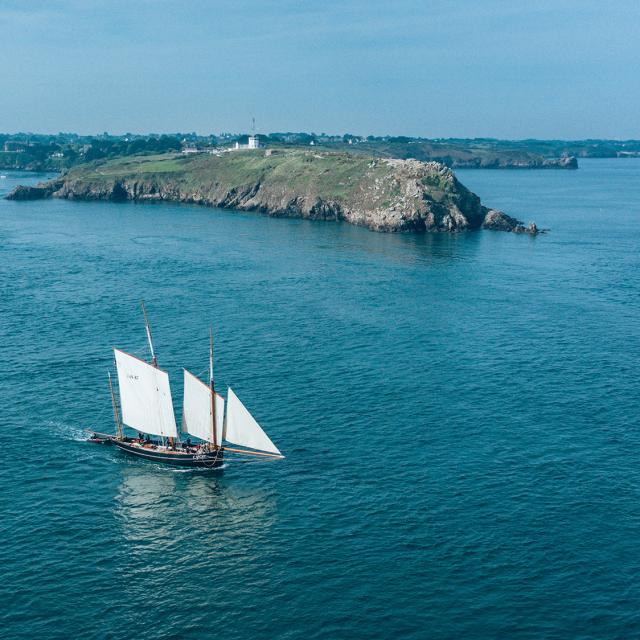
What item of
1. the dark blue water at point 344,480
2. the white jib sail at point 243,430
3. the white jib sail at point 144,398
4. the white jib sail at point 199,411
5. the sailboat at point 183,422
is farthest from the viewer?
the white jib sail at point 144,398

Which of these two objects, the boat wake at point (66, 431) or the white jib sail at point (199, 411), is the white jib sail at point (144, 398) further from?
the boat wake at point (66, 431)

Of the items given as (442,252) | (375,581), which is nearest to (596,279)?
(442,252)

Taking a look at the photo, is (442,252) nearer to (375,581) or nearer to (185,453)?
(185,453)

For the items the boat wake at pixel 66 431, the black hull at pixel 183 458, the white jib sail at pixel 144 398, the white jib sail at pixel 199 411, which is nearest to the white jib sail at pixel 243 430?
the black hull at pixel 183 458

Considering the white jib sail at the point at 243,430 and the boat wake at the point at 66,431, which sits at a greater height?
the white jib sail at the point at 243,430

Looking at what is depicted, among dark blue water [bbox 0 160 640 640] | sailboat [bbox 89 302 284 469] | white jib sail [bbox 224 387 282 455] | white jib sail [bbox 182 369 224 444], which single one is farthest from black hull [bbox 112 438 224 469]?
white jib sail [bbox 182 369 224 444]

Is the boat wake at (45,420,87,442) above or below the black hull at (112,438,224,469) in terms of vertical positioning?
above

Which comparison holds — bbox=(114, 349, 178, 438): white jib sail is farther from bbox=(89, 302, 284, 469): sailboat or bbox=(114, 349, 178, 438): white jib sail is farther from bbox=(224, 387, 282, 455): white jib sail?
bbox=(224, 387, 282, 455): white jib sail
